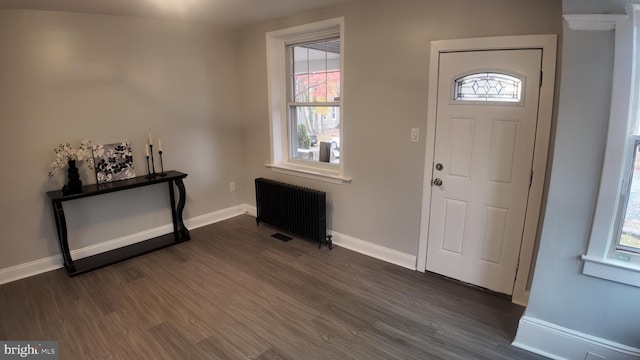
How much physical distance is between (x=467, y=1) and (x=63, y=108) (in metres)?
3.68

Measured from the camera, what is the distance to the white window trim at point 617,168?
1711 mm

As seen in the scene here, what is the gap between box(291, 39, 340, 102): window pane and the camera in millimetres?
3736

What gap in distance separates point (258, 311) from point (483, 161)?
2.14m

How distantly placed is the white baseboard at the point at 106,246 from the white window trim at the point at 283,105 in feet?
3.13

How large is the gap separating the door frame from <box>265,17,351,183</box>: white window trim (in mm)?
925

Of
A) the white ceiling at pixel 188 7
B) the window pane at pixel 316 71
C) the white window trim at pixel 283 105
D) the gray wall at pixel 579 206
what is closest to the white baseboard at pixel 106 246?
the white window trim at pixel 283 105

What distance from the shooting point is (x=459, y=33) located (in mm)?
2674

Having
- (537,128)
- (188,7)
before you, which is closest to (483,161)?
(537,128)

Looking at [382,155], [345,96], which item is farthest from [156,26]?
[382,155]

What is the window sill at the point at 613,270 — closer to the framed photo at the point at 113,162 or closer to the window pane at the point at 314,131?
the window pane at the point at 314,131

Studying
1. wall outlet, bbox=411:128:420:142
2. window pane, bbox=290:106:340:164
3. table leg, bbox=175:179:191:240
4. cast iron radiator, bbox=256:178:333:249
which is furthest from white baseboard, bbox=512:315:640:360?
table leg, bbox=175:179:191:240

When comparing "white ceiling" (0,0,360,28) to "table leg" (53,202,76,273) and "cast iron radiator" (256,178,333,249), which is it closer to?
"table leg" (53,202,76,273)

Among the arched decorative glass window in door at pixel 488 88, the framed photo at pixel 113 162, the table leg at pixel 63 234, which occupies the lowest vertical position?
the table leg at pixel 63 234

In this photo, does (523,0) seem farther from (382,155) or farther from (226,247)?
(226,247)
